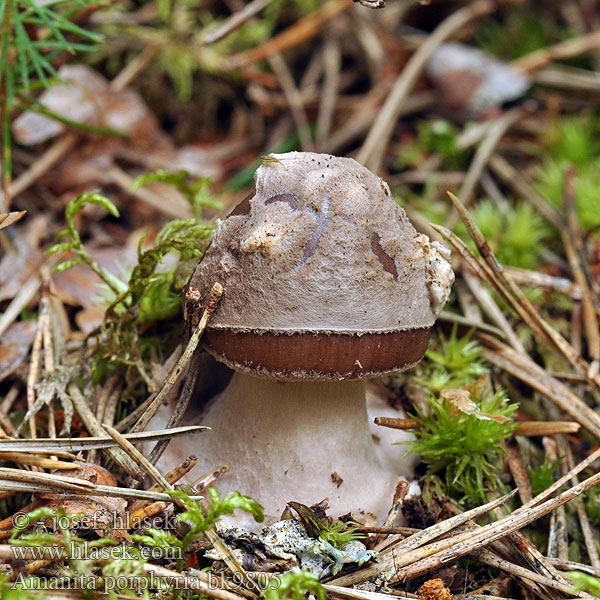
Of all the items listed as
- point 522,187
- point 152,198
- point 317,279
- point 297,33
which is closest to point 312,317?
point 317,279

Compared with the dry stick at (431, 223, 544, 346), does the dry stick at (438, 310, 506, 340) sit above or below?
below

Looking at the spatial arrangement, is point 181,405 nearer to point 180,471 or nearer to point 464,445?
point 180,471

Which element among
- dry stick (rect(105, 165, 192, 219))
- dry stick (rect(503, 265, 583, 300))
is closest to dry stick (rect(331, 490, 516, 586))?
dry stick (rect(503, 265, 583, 300))

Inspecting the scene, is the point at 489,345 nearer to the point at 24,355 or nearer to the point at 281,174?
the point at 281,174

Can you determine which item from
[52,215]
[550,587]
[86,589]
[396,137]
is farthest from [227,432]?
[396,137]

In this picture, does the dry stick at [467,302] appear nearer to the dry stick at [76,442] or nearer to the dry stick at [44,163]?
the dry stick at [76,442]

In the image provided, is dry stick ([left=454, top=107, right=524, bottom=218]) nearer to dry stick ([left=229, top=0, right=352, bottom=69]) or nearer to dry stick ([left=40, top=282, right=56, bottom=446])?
dry stick ([left=229, top=0, right=352, bottom=69])
